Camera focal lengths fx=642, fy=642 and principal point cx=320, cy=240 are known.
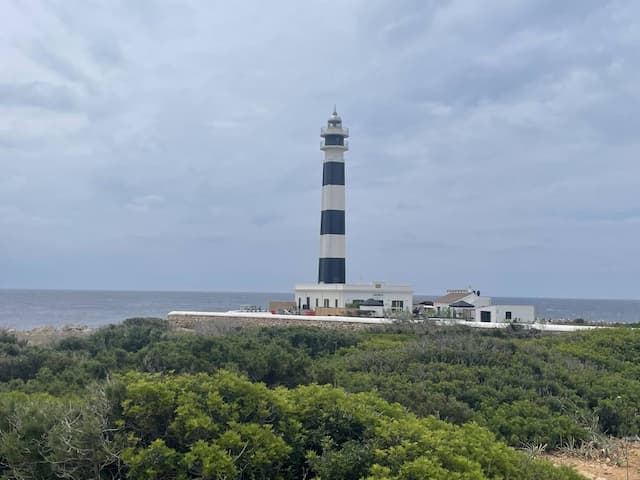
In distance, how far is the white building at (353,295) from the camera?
34.0 metres

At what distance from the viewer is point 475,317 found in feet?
100

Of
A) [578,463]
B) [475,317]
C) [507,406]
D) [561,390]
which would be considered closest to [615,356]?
[561,390]

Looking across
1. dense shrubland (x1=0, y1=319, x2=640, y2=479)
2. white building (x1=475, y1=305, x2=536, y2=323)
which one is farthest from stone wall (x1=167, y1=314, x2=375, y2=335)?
dense shrubland (x1=0, y1=319, x2=640, y2=479)

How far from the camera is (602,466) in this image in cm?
745

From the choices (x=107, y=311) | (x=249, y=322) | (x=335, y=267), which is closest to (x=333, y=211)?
(x=335, y=267)

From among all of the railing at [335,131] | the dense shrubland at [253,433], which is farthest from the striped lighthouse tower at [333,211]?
the dense shrubland at [253,433]

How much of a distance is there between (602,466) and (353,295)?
26848mm

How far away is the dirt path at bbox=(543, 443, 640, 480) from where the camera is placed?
277 inches

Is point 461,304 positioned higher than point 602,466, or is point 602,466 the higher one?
point 461,304

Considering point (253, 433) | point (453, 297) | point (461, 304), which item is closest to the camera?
point (253, 433)

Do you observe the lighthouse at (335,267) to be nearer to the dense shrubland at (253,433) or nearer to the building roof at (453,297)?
the building roof at (453,297)

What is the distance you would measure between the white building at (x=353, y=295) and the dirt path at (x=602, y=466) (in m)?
25.1

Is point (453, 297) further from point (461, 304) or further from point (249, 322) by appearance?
point (249, 322)

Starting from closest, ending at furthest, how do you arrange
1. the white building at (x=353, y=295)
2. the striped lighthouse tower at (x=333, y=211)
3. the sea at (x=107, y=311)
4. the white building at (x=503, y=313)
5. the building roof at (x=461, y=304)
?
the white building at (x=503, y=313) < the building roof at (x=461, y=304) < the white building at (x=353, y=295) < the striped lighthouse tower at (x=333, y=211) < the sea at (x=107, y=311)
